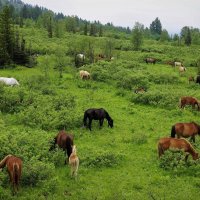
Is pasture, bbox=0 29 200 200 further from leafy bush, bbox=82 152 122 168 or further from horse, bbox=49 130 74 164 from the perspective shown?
horse, bbox=49 130 74 164

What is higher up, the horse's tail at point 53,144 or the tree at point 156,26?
the tree at point 156,26

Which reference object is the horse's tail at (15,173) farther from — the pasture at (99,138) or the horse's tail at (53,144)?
the horse's tail at (53,144)

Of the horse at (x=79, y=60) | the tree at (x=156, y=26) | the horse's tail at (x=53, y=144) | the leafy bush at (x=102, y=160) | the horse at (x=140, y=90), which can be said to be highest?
the tree at (x=156, y=26)

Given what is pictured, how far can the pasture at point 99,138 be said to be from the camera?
46.5ft

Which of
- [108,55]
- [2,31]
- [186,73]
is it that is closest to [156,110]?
[186,73]

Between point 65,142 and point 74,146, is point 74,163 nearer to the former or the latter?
point 74,146

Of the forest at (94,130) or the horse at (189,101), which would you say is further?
the horse at (189,101)

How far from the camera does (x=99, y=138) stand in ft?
67.2

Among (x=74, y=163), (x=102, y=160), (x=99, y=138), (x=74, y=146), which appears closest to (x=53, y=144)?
(x=102, y=160)

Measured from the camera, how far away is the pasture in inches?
558

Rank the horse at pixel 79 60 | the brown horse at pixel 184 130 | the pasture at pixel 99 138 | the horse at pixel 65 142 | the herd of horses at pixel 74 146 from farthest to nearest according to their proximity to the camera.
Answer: the horse at pixel 79 60, the brown horse at pixel 184 130, the horse at pixel 65 142, the pasture at pixel 99 138, the herd of horses at pixel 74 146

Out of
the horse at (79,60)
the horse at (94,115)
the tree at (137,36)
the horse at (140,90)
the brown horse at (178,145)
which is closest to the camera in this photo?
the brown horse at (178,145)

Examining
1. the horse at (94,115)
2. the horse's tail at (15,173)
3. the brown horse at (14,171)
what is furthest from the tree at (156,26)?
the horse's tail at (15,173)

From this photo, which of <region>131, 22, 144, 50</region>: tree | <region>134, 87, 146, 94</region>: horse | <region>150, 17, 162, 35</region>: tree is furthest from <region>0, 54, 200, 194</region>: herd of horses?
<region>150, 17, 162, 35</region>: tree
